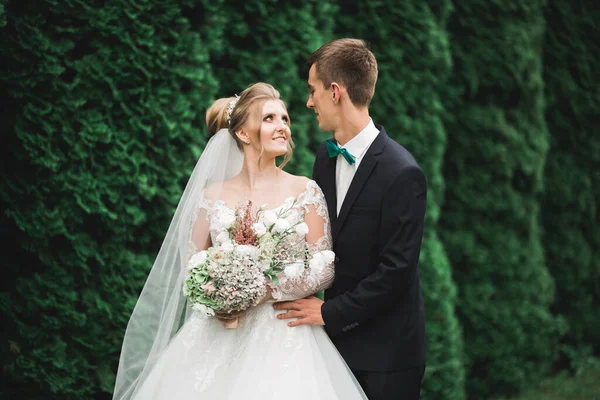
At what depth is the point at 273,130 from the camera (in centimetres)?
356

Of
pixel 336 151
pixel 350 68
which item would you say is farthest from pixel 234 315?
pixel 350 68

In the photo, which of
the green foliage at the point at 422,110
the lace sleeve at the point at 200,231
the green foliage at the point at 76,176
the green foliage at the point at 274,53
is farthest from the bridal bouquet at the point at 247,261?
the green foliage at the point at 422,110

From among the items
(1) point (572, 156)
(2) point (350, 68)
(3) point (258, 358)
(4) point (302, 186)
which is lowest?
(1) point (572, 156)

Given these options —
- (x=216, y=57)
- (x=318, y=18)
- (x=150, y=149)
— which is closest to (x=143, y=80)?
(x=150, y=149)

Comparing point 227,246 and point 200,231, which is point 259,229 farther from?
point 200,231

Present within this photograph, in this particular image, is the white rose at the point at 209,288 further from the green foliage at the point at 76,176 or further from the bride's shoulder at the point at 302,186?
the green foliage at the point at 76,176

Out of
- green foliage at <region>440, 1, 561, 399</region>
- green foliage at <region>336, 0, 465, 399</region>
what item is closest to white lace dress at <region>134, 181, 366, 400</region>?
green foliage at <region>336, 0, 465, 399</region>

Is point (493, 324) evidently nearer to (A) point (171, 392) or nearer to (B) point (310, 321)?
(B) point (310, 321)

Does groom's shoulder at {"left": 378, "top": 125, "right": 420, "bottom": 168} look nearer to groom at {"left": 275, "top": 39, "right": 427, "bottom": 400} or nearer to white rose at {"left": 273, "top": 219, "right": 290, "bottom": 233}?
groom at {"left": 275, "top": 39, "right": 427, "bottom": 400}

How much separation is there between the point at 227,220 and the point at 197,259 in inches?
9.4

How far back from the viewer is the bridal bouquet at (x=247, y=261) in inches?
123

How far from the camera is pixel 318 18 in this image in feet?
17.1

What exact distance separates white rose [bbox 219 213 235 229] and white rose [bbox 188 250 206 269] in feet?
0.54

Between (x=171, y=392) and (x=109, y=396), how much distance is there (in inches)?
44.7
